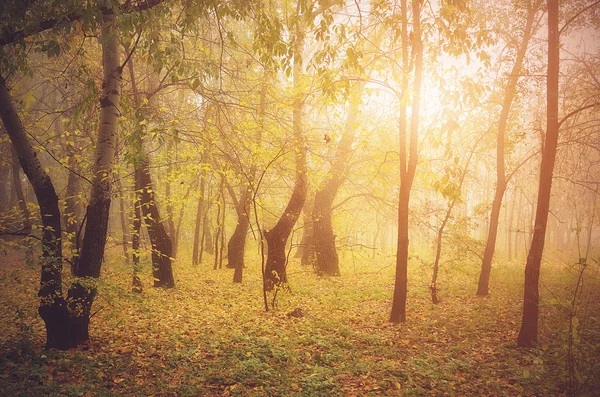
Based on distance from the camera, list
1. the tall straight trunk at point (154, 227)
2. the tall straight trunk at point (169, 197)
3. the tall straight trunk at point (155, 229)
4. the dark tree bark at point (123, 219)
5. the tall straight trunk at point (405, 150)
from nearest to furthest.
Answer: the tall straight trunk at point (405, 150) → the dark tree bark at point (123, 219) → the tall straight trunk at point (169, 197) → the tall straight trunk at point (154, 227) → the tall straight trunk at point (155, 229)

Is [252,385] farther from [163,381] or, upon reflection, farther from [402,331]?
[402,331]

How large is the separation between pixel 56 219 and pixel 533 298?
9399 mm

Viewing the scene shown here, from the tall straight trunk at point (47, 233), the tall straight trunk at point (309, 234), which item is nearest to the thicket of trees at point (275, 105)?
→ the tall straight trunk at point (47, 233)

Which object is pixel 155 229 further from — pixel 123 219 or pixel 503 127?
pixel 123 219

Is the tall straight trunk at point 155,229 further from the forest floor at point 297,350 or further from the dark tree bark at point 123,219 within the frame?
the forest floor at point 297,350

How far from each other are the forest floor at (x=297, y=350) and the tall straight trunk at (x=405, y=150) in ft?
3.07

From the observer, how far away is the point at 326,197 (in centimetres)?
1620

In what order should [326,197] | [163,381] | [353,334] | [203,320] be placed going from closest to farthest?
1. [163,381]
2. [353,334]
3. [203,320]
4. [326,197]

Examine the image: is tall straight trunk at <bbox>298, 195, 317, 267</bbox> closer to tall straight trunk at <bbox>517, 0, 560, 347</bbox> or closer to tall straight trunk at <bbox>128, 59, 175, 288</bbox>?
tall straight trunk at <bbox>128, 59, 175, 288</bbox>

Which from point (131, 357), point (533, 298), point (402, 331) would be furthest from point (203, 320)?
point (533, 298)

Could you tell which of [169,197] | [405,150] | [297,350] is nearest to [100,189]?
[297,350]

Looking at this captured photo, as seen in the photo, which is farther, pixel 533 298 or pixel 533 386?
pixel 533 298

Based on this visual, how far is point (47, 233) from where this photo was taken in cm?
562

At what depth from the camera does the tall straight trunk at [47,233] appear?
5.39 meters
